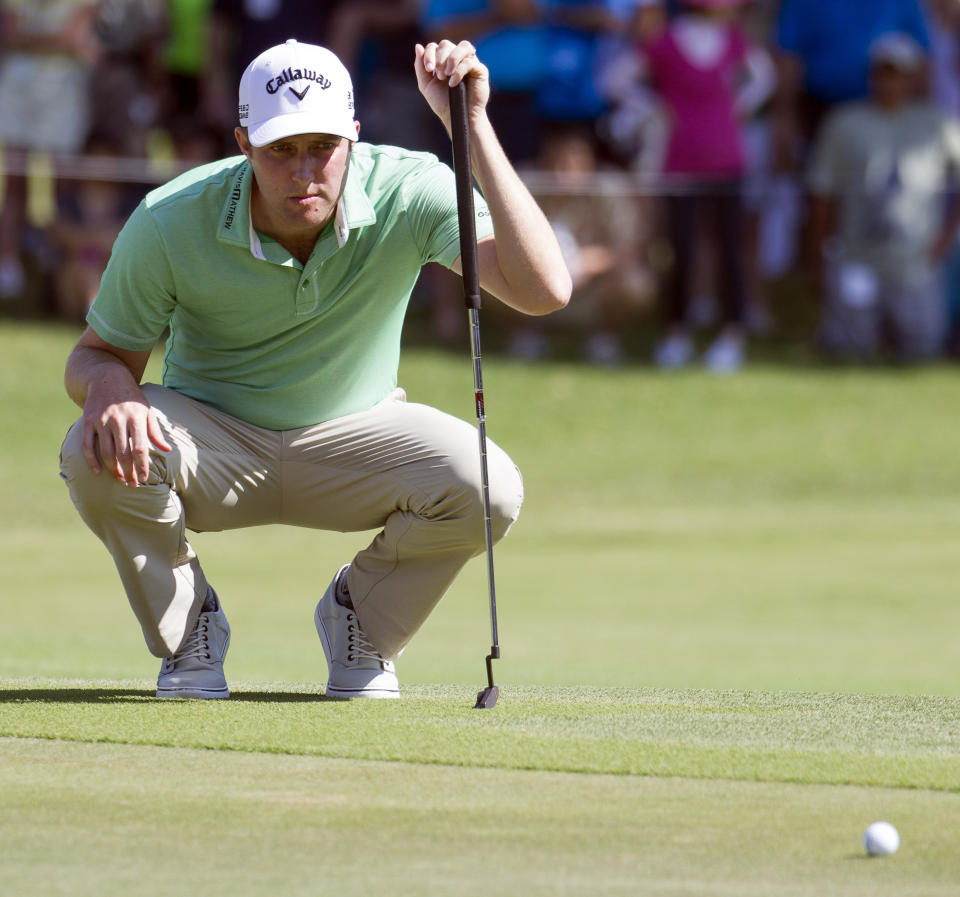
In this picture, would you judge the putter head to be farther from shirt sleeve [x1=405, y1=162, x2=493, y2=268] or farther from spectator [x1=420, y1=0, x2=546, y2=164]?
spectator [x1=420, y1=0, x2=546, y2=164]

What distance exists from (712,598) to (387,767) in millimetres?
5264

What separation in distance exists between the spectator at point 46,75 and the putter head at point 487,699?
9255mm

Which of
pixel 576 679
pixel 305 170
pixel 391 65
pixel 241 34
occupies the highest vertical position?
pixel 241 34

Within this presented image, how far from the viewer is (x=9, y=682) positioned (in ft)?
16.4

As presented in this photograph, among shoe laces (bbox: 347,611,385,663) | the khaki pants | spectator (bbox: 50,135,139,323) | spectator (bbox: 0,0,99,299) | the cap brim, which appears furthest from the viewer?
spectator (bbox: 50,135,139,323)

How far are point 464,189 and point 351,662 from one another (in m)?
1.31

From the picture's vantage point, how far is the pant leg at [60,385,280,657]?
14.8 ft

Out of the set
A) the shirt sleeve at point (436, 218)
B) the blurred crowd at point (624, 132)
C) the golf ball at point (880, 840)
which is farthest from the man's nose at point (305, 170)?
the blurred crowd at point (624, 132)

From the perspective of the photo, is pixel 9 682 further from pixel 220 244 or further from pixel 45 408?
pixel 45 408

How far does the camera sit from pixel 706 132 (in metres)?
12.7

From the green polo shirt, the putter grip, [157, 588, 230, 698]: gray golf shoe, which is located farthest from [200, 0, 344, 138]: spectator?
[157, 588, 230, 698]: gray golf shoe

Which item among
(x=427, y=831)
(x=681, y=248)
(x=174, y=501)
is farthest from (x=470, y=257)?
(x=681, y=248)

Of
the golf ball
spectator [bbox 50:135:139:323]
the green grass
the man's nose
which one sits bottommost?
the green grass

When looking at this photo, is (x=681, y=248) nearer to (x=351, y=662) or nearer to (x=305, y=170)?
(x=351, y=662)
